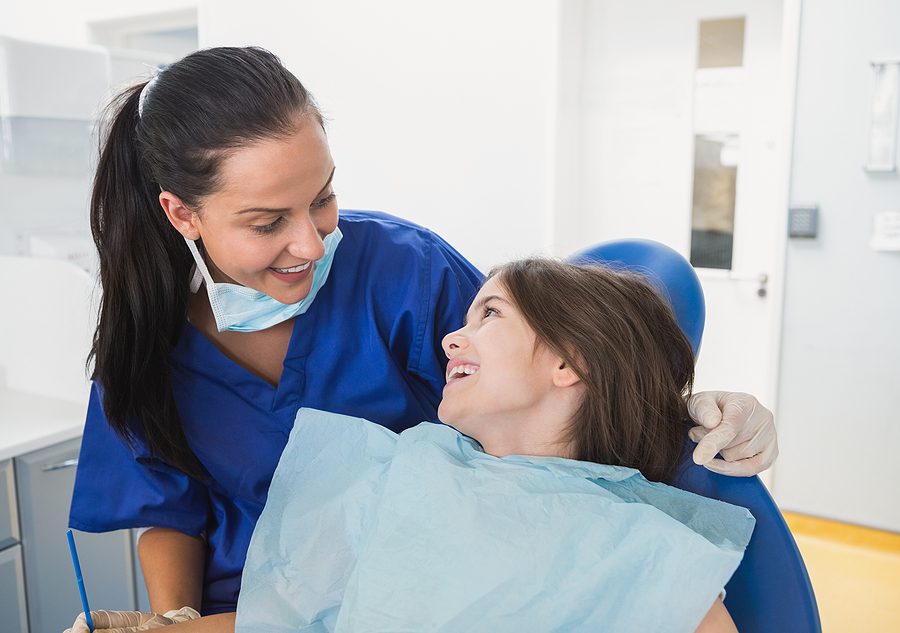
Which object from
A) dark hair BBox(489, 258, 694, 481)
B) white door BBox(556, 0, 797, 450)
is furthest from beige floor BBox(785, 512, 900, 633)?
dark hair BBox(489, 258, 694, 481)

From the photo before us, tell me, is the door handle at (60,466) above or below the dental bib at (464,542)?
below

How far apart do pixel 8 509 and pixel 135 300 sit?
0.89m

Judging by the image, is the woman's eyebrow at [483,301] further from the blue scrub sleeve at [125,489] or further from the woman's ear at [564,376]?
the blue scrub sleeve at [125,489]

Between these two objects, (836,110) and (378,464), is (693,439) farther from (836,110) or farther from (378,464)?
(836,110)

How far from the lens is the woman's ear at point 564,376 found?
44.0 inches

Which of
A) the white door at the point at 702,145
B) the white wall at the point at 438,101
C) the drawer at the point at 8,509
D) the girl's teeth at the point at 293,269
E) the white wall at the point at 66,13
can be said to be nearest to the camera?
the girl's teeth at the point at 293,269

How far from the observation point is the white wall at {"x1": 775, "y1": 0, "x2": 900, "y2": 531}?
9.01 ft

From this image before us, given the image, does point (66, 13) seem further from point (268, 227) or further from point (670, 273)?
point (670, 273)

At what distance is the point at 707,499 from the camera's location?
96 cm

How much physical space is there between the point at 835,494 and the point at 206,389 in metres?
2.56

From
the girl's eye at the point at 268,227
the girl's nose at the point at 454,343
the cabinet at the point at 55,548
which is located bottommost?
the cabinet at the point at 55,548

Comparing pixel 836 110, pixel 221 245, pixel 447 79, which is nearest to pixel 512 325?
pixel 221 245

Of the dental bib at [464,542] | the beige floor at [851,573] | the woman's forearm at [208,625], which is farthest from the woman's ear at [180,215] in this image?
the beige floor at [851,573]

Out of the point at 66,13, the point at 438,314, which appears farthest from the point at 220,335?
the point at 66,13
